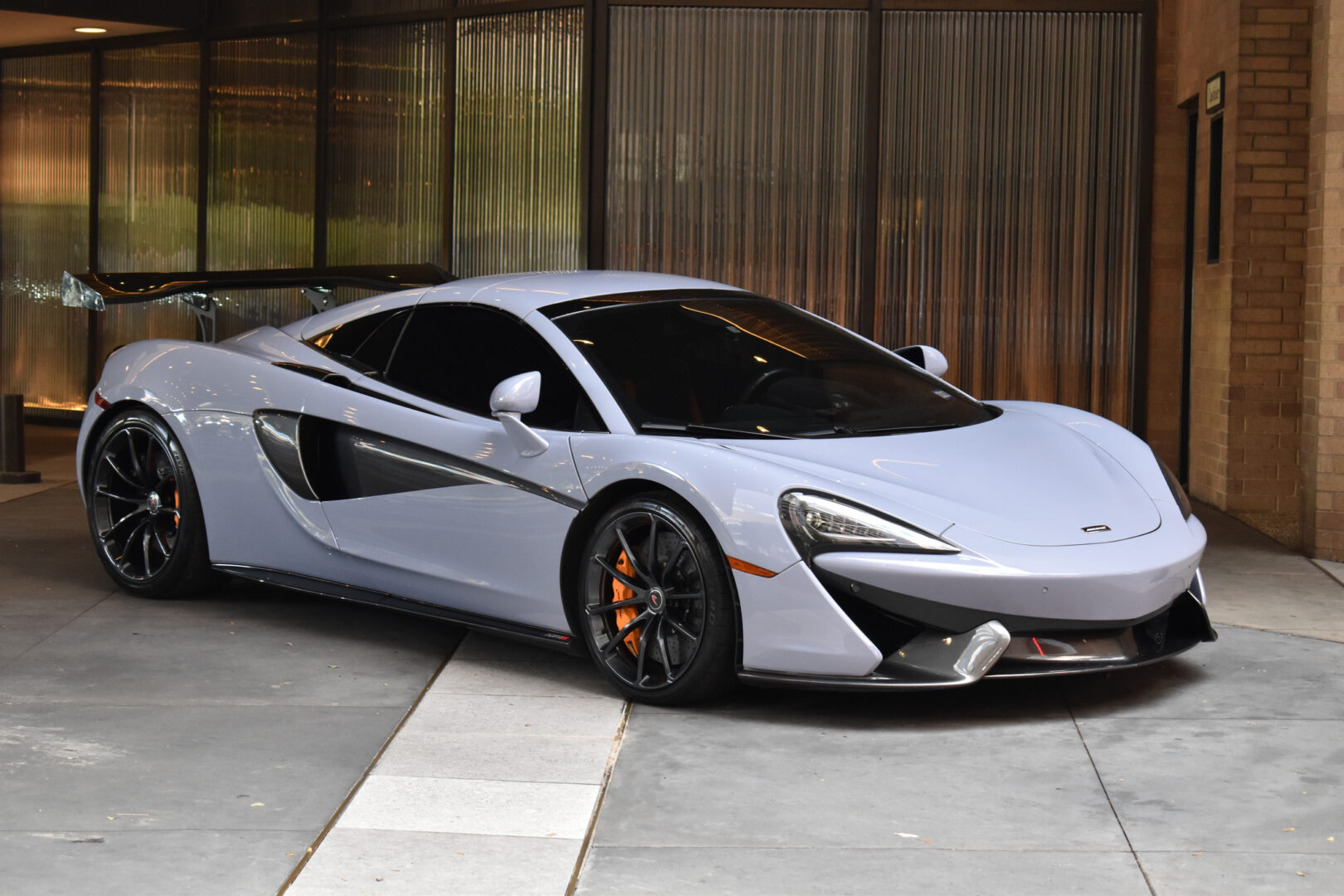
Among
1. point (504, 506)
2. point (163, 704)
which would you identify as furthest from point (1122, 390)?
point (163, 704)

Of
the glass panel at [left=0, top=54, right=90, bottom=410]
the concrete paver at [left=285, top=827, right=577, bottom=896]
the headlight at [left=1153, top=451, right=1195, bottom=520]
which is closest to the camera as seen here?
the concrete paver at [left=285, top=827, right=577, bottom=896]

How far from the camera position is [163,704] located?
5.00 meters

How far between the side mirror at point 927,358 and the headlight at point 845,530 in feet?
5.55

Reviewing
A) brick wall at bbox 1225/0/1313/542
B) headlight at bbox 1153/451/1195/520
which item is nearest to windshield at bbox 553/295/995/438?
headlight at bbox 1153/451/1195/520

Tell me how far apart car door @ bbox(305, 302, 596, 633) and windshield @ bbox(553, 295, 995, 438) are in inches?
8.3

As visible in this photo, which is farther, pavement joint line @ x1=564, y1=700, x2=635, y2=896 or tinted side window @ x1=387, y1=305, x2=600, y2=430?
tinted side window @ x1=387, y1=305, x2=600, y2=430

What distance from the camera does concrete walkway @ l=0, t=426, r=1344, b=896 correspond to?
11.8ft

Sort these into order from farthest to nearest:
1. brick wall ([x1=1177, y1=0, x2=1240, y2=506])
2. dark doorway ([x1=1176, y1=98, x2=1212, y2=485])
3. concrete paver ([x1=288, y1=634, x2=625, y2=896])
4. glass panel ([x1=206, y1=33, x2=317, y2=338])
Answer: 1. glass panel ([x1=206, y1=33, x2=317, y2=338])
2. dark doorway ([x1=1176, y1=98, x2=1212, y2=485])
3. brick wall ([x1=1177, y1=0, x2=1240, y2=506])
4. concrete paver ([x1=288, y1=634, x2=625, y2=896])

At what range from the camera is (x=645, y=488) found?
196 inches

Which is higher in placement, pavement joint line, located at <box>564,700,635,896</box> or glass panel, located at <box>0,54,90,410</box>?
glass panel, located at <box>0,54,90,410</box>

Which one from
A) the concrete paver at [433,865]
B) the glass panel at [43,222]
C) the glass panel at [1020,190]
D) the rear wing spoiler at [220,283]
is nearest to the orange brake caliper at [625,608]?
the concrete paver at [433,865]

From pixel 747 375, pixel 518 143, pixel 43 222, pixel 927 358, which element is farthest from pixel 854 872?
pixel 43 222

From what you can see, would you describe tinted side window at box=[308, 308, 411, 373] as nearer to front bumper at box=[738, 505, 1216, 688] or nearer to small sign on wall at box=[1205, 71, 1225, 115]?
front bumper at box=[738, 505, 1216, 688]

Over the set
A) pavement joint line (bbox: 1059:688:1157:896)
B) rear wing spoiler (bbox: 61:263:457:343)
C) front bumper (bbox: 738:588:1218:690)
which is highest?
rear wing spoiler (bbox: 61:263:457:343)
